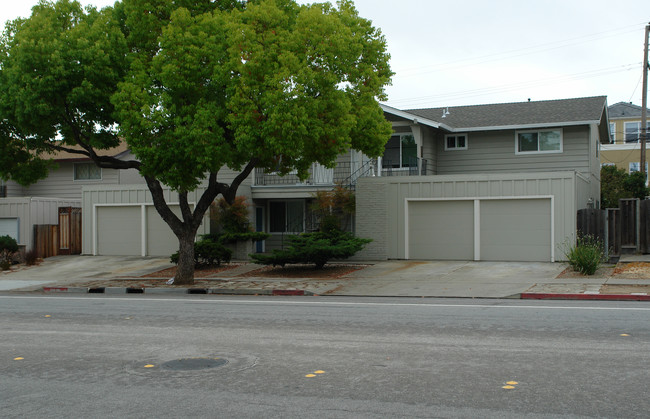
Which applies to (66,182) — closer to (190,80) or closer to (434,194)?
(190,80)

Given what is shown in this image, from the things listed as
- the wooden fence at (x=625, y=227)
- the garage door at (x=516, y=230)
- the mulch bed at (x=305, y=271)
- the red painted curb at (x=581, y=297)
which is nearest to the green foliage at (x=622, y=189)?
the wooden fence at (x=625, y=227)

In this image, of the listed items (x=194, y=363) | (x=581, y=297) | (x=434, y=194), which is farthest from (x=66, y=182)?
(x=194, y=363)

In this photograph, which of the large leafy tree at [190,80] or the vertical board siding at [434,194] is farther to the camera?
the vertical board siding at [434,194]

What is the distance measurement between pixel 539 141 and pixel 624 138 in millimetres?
29666

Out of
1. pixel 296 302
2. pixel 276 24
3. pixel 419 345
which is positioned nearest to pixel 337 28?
pixel 276 24

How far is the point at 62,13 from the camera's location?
18266 mm

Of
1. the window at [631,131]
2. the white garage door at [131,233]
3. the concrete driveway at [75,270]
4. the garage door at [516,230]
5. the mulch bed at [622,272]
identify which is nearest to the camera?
the mulch bed at [622,272]

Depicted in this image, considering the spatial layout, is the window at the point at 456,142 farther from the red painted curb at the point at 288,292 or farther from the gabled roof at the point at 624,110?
the gabled roof at the point at 624,110

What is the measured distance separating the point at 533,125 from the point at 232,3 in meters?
13.7

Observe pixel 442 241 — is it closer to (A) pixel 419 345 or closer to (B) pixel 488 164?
(B) pixel 488 164

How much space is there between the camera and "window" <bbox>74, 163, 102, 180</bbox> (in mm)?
34844

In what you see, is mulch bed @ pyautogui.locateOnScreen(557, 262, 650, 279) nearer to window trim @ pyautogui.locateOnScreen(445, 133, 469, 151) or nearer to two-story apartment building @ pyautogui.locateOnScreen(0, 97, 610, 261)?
two-story apartment building @ pyautogui.locateOnScreen(0, 97, 610, 261)

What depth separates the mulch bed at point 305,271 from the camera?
2059 cm

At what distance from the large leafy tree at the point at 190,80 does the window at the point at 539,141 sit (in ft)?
35.1
